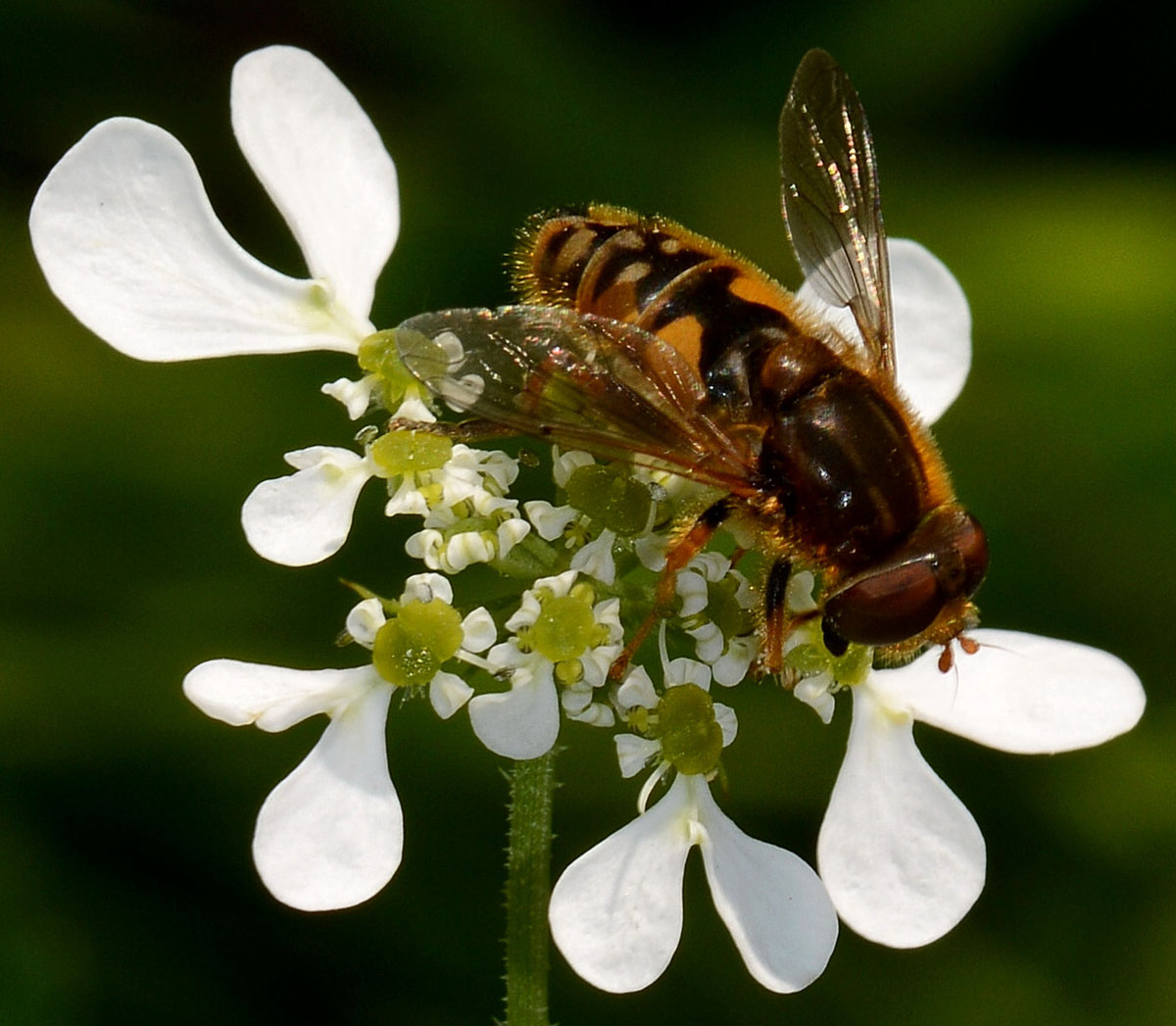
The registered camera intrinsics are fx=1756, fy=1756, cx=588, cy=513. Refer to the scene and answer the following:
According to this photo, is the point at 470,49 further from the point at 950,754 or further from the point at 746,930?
the point at 746,930

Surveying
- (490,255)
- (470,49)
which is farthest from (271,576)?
(470,49)

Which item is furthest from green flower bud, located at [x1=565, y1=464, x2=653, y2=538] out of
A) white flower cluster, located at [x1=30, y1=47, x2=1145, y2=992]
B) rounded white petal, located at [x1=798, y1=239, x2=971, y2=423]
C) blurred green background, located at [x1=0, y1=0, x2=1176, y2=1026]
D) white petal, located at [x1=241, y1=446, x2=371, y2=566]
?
blurred green background, located at [x1=0, y1=0, x2=1176, y2=1026]

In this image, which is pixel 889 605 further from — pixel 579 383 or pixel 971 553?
pixel 579 383

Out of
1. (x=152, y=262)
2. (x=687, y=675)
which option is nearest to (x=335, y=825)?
(x=687, y=675)

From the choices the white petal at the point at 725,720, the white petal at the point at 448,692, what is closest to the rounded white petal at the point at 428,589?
the white petal at the point at 448,692

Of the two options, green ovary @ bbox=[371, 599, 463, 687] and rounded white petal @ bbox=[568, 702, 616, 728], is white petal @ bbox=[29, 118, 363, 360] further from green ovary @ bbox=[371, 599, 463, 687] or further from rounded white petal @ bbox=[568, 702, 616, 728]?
rounded white petal @ bbox=[568, 702, 616, 728]

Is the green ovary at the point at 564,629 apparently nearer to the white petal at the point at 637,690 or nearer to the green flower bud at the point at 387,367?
the white petal at the point at 637,690
